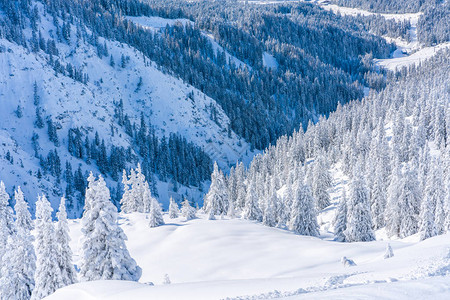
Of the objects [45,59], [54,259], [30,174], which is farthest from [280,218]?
[45,59]

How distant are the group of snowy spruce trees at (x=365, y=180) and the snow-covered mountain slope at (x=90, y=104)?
49.3 meters

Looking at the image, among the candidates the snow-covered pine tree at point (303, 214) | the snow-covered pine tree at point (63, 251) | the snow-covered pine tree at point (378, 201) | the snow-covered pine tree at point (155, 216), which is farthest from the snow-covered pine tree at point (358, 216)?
the snow-covered pine tree at point (63, 251)

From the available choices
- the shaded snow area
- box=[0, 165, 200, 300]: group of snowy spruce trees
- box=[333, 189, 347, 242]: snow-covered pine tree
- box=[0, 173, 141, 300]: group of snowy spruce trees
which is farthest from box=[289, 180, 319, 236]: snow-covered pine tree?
box=[0, 173, 141, 300]: group of snowy spruce trees

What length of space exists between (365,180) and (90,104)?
381 feet

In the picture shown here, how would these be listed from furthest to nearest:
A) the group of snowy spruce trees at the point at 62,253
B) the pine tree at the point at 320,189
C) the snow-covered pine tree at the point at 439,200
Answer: the pine tree at the point at 320,189 → the snow-covered pine tree at the point at 439,200 → the group of snowy spruce trees at the point at 62,253

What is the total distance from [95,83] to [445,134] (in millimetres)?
129884

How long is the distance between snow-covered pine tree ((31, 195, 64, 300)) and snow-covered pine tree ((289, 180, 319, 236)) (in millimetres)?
31007

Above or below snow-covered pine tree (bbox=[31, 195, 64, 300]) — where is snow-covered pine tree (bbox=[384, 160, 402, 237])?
below

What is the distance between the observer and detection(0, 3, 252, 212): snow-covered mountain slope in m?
113

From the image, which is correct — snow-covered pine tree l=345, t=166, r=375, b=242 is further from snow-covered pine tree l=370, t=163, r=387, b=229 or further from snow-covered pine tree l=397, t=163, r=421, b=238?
snow-covered pine tree l=370, t=163, r=387, b=229

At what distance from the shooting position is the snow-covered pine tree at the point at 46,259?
25328 mm

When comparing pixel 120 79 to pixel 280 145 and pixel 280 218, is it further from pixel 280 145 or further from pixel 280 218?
pixel 280 218

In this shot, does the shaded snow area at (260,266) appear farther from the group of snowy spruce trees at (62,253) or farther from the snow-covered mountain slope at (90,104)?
the snow-covered mountain slope at (90,104)

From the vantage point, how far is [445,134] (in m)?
84.0
